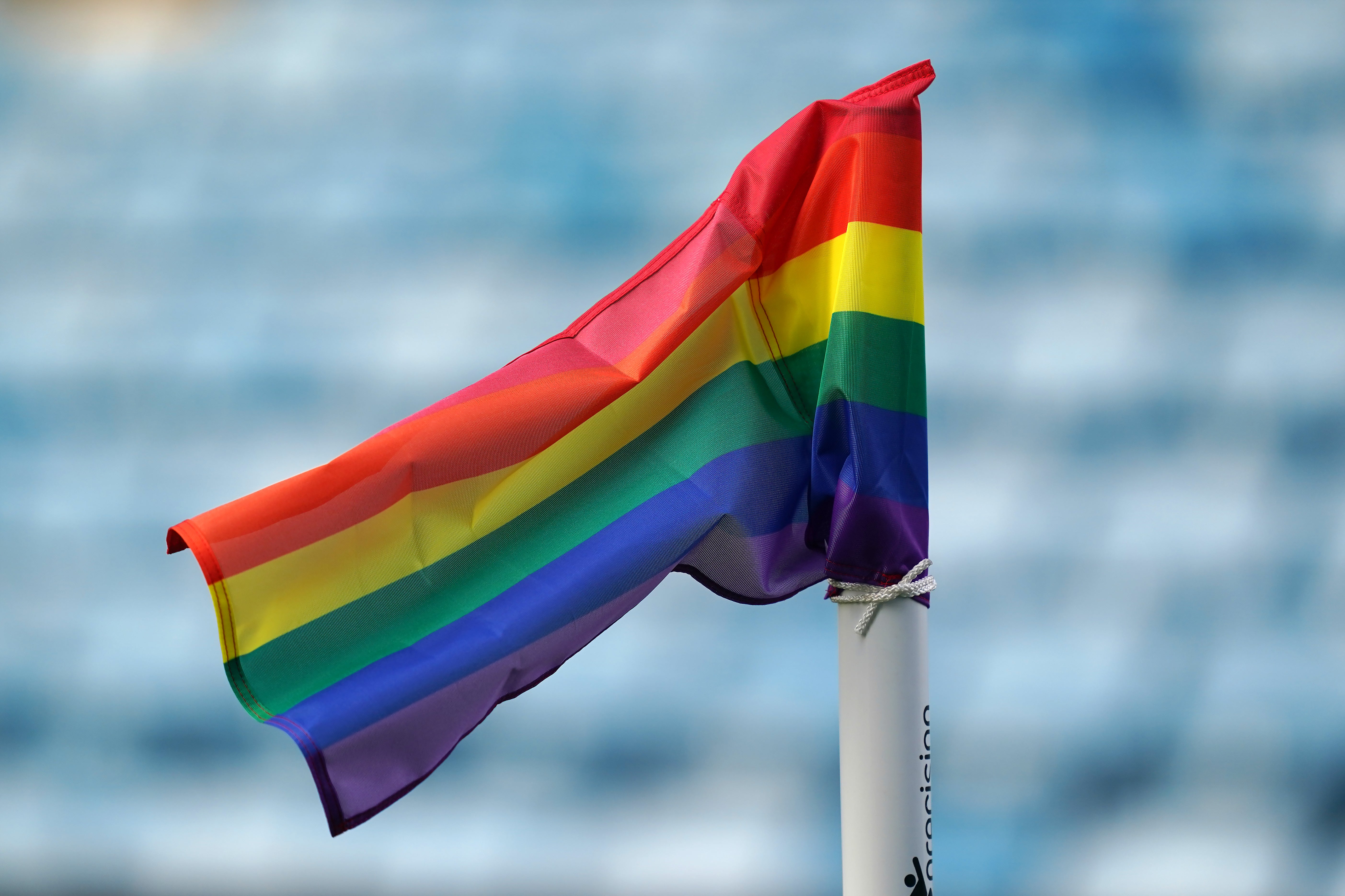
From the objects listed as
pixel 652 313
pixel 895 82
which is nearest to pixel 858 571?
pixel 652 313

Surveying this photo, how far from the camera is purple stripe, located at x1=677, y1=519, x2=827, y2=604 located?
1308 millimetres

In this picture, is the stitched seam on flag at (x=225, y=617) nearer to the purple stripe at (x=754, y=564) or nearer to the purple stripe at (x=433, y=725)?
the purple stripe at (x=433, y=725)

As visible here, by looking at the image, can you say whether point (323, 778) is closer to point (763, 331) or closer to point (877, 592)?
point (877, 592)

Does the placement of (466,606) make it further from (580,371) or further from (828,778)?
(828,778)

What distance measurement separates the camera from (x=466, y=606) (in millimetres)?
1243

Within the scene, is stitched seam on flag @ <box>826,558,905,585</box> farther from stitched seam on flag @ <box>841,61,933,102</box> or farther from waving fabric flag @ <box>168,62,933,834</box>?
stitched seam on flag @ <box>841,61,933,102</box>

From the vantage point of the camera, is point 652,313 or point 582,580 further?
point 652,313

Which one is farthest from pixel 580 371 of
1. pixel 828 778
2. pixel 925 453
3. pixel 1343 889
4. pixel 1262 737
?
pixel 1343 889

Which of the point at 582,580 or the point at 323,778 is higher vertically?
the point at 582,580

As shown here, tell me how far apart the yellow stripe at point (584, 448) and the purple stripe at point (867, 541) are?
218mm

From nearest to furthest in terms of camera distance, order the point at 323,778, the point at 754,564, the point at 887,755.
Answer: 1. the point at 323,778
2. the point at 887,755
3. the point at 754,564

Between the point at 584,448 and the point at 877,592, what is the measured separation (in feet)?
1.22

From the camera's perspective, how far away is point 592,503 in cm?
132

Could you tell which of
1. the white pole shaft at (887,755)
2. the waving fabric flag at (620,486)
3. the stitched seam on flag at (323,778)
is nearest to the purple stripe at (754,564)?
the waving fabric flag at (620,486)
